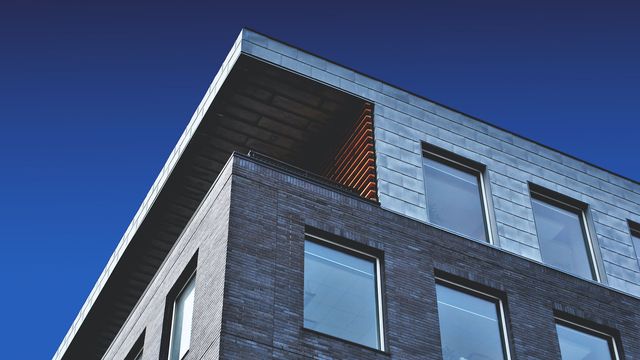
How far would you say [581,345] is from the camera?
2117 centimetres

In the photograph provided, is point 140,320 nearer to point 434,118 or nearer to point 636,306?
point 434,118

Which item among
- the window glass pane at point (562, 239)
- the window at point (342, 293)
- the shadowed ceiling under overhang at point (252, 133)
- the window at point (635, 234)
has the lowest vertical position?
the window at point (342, 293)

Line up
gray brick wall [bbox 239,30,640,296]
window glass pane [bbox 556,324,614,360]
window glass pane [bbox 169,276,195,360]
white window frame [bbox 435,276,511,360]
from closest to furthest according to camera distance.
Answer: window glass pane [bbox 169,276,195,360]
white window frame [bbox 435,276,511,360]
window glass pane [bbox 556,324,614,360]
gray brick wall [bbox 239,30,640,296]

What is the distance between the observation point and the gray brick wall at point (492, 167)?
21.8 m

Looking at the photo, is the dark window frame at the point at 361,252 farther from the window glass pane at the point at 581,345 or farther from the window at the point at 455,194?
the window glass pane at the point at 581,345

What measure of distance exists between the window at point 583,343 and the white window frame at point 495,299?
4.57 feet

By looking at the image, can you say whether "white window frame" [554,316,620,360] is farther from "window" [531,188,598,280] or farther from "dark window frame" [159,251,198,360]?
"dark window frame" [159,251,198,360]

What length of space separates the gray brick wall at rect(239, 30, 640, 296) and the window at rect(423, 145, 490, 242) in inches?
10.9

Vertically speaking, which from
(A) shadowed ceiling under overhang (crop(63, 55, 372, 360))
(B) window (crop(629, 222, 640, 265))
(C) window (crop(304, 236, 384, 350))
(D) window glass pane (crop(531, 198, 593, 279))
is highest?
(A) shadowed ceiling under overhang (crop(63, 55, 372, 360))

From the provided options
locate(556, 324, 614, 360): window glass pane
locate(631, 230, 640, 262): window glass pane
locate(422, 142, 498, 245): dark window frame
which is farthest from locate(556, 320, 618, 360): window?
locate(631, 230, 640, 262): window glass pane

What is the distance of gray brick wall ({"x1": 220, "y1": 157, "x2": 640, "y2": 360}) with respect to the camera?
17.3 metres

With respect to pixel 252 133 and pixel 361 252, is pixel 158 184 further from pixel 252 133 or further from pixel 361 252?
pixel 361 252

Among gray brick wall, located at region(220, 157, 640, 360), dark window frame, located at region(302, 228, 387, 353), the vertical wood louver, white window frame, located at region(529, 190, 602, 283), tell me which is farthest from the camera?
white window frame, located at region(529, 190, 602, 283)

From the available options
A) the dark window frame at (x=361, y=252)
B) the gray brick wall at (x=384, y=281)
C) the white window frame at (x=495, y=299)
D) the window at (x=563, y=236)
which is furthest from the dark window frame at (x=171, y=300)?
the window at (x=563, y=236)
